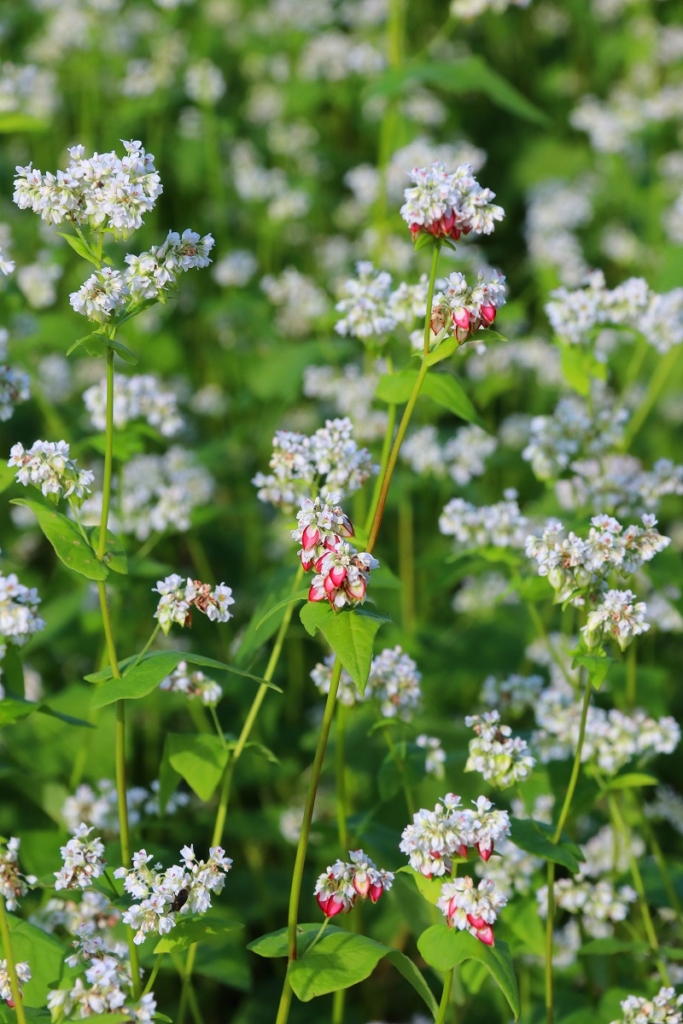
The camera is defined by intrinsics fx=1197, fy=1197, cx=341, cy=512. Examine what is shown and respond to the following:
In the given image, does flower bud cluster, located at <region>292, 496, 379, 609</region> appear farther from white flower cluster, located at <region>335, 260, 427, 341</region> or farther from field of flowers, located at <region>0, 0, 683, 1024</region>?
white flower cluster, located at <region>335, 260, 427, 341</region>

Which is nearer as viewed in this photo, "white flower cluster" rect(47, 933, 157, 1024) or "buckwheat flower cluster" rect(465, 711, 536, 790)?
"white flower cluster" rect(47, 933, 157, 1024)

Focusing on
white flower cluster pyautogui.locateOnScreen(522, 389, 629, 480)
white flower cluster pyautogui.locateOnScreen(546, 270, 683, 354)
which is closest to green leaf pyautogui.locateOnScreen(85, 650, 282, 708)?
white flower cluster pyautogui.locateOnScreen(522, 389, 629, 480)

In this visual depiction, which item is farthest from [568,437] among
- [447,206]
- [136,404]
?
[447,206]

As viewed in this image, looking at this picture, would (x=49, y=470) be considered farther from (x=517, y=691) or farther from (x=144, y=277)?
(x=517, y=691)

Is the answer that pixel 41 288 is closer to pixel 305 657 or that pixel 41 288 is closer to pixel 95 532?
pixel 305 657

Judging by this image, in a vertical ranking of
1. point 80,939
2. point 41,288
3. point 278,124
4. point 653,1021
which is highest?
point 278,124

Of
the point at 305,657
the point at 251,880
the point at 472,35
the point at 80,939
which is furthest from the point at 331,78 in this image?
the point at 80,939

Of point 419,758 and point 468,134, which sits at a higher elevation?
point 468,134
